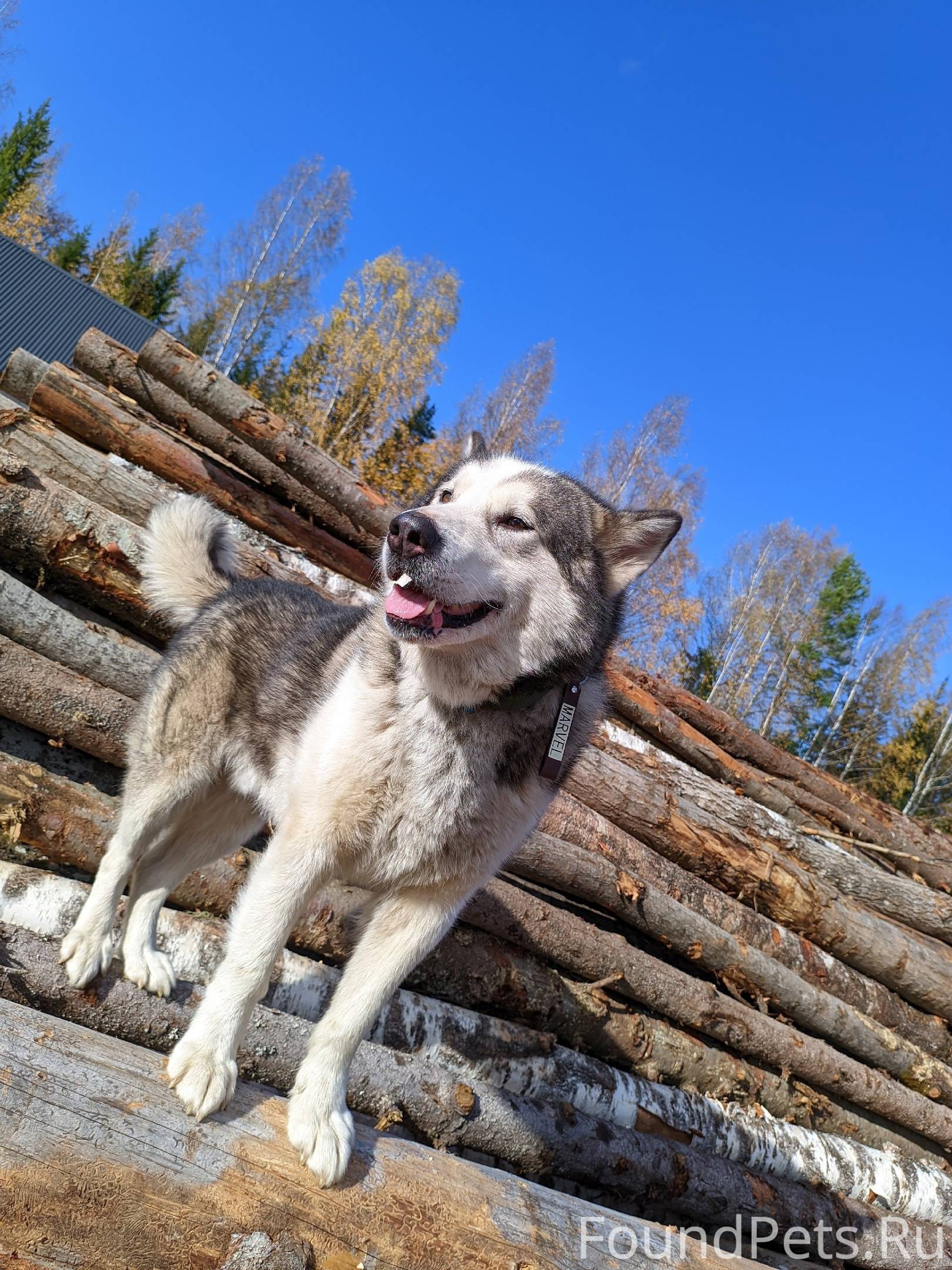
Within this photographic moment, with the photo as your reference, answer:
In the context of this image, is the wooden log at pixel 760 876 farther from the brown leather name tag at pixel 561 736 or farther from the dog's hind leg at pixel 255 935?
the dog's hind leg at pixel 255 935

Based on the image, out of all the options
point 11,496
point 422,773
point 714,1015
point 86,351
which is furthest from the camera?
point 86,351

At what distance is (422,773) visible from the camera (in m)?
2.52

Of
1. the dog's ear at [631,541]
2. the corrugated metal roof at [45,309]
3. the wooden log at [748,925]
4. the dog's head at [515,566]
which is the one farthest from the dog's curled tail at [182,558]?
the corrugated metal roof at [45,309]

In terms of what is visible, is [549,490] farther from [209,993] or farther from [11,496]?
[11,496]

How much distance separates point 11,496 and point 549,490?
3.15 m

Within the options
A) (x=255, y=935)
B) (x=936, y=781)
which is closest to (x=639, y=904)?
(x=255, y=935)

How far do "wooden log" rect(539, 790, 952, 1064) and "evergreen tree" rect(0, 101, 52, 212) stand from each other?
49.7 meters

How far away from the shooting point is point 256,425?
736 centimetres

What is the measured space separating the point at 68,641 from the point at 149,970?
Answer: 6.43 ft

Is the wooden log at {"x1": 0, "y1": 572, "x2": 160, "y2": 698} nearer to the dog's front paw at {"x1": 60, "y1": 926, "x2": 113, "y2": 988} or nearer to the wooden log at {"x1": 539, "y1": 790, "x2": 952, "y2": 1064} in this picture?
the dog's front paw at {"x1": 60, "y1": 926, "x2": 113, "y2": 988}

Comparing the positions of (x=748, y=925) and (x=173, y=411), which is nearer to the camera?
(x=748, y=925)

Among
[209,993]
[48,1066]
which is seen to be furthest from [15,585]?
[48,1066]

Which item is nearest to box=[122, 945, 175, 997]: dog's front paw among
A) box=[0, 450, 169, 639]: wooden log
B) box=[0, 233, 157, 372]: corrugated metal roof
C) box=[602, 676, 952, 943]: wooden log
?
box=[0, 450, 169, 639]: wooden log

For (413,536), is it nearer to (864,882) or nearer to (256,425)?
(256,425)
